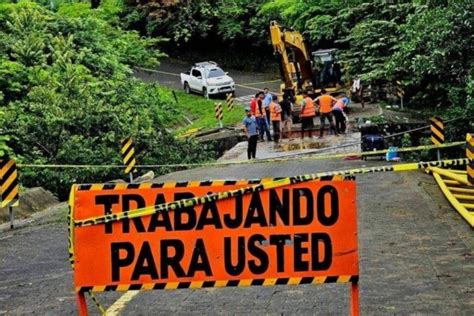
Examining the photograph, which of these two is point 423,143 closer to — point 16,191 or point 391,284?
point 16,191

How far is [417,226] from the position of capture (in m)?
11.4

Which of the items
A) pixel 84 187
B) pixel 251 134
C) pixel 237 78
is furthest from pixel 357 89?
pixel 84 187

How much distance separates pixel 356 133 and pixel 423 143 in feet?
22.0

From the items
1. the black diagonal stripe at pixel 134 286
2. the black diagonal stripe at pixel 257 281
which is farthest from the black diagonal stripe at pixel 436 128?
the black diagonal stripe at pixel 134 286

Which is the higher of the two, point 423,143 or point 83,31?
point 83,31

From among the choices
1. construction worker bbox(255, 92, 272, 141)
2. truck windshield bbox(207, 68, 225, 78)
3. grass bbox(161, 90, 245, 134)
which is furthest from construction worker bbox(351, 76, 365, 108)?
truck windshield bbox(207, 68, 225, 78)

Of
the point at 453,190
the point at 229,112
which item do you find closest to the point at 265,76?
the point at 229,112

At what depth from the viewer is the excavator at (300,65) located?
101ft

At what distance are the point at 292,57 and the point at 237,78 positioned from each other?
15.2 metres

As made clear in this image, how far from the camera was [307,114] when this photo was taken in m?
27.1

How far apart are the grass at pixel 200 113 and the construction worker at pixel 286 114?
328 cm

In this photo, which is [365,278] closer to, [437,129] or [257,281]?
[257,281]

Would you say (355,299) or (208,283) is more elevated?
(208,283)

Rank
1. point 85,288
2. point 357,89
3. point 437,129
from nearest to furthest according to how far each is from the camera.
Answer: point 85,288 → point 437,129 → point 357,89
